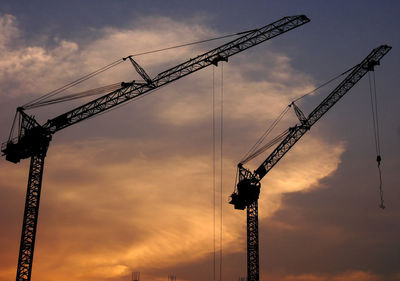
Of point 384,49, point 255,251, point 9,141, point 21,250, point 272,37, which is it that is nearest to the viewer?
point 21,250

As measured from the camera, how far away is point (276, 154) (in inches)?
3794

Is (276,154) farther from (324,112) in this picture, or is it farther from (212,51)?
(212,51)

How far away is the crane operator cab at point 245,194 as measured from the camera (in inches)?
3730

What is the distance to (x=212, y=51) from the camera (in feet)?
255

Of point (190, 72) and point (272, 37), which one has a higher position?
point (272, 37)

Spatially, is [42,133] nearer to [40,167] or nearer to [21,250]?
[40,167]

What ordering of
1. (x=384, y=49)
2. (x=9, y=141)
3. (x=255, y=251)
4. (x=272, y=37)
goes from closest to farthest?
(x=9, y=141), (x=272, y=37), (x=384, y=49), (x=255, y=251)

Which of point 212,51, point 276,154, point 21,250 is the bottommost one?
point 21,250

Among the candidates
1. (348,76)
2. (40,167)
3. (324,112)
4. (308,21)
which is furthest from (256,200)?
(40,167)

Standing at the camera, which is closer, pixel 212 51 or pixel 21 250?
pixel 21 250

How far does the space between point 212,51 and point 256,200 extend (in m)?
32.0

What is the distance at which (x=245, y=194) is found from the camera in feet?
312

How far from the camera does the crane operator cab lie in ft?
311

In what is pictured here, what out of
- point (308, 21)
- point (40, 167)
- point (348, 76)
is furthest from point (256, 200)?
point (40, 167)
